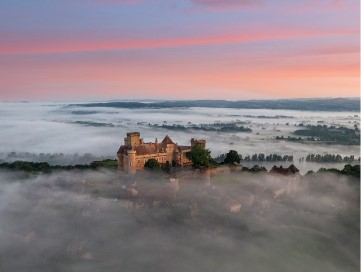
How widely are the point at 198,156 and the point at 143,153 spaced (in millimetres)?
6039

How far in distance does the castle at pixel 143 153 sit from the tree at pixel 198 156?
0.95 m

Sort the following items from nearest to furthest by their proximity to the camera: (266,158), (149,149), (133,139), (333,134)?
(133,139)
(149,149)
(266,158)
(333,134)

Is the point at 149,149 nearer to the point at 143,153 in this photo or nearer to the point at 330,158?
the point at 143,153

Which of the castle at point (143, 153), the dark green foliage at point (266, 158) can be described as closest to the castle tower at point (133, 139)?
the castle at point (143, 153)

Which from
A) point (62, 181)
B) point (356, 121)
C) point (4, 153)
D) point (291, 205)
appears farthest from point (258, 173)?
point (356, 121)

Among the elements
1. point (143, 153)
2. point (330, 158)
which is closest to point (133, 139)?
point (143, 153)

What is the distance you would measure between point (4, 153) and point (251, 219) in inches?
3335

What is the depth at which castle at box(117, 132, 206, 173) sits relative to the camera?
4769 centimetres

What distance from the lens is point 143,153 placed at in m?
48.3

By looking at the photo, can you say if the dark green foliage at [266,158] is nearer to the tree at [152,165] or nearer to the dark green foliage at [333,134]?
the dark green foliage at [333,134]

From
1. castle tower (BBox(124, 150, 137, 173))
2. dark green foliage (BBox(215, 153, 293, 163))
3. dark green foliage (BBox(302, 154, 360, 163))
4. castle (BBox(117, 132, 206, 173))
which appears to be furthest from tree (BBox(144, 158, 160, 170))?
dark green foliage (BBox(302, 154, 360, 163))

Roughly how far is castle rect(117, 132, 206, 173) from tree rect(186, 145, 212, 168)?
952mm

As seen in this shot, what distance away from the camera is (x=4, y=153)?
368ft

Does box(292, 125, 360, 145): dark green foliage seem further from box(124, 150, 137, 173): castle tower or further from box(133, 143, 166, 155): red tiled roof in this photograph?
box(124, 150, 137, 173): castle tower
